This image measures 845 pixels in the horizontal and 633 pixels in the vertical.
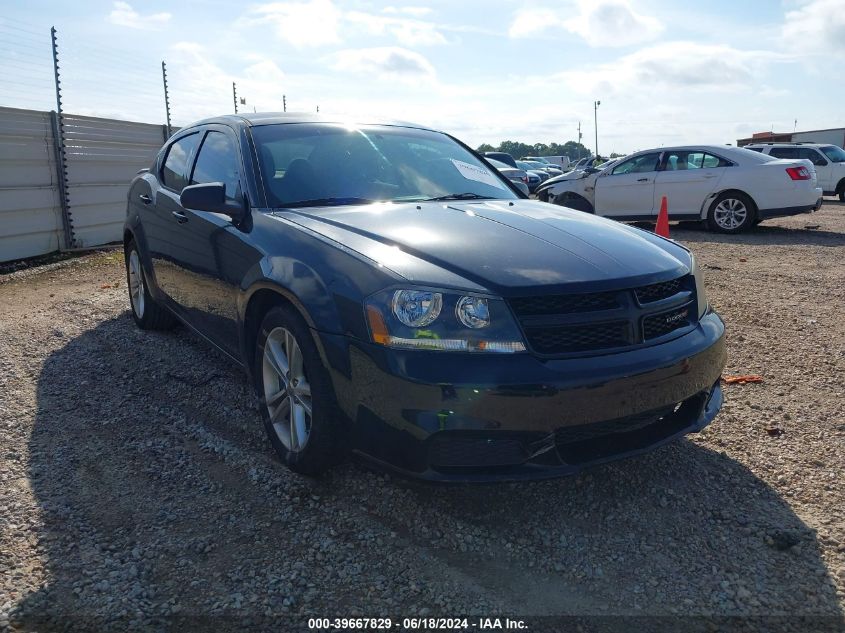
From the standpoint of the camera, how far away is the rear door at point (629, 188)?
1259cm

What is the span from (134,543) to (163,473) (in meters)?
0.60

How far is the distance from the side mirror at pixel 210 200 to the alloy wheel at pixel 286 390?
72 centimetres

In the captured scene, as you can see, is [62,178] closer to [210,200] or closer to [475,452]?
[210,200]

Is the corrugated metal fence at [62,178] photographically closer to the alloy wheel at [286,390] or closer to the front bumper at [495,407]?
the alloy wheel at [286,390]

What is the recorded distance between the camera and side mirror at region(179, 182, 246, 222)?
3.55 m

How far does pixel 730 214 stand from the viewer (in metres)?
11.7

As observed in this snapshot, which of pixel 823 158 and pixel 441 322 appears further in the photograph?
pixel 823 158

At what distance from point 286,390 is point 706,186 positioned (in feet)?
34.1

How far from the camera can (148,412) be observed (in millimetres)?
4062

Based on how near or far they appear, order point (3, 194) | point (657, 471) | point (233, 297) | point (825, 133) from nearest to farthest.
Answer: point (657, 471) → point (233, 297) → point (3, 194) → point (825, 133)

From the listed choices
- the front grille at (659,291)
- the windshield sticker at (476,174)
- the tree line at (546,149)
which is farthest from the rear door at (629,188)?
the tree line at (546,149)

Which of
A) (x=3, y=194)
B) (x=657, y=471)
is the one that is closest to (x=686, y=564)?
(x=657, y=471)

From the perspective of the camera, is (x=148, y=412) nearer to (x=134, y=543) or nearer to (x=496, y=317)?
(x=134, y=543)

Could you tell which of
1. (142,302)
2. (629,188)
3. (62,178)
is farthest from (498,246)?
(629,188)
